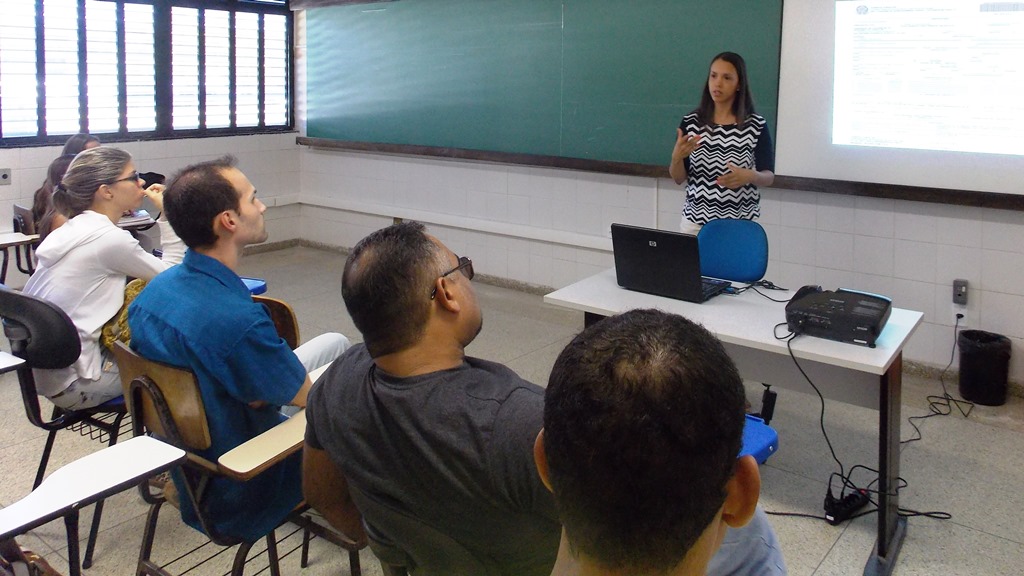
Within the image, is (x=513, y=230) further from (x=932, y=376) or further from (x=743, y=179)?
(x=932, y=376)

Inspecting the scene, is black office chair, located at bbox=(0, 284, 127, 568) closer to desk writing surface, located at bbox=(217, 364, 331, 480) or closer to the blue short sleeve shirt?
the blue short sleeve shirt

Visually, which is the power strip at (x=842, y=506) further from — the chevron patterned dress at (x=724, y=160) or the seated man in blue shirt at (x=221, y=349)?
the seated man in blue shirt at (x=221, y=349)

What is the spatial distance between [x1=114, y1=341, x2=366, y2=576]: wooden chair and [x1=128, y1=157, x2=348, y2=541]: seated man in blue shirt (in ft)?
0.14

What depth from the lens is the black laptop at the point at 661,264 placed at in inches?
114

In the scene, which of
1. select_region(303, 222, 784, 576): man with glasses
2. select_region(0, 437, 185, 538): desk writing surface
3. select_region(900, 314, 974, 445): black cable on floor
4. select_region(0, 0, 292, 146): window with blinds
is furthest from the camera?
select_region(0, 0, 292, 146): window with blinds

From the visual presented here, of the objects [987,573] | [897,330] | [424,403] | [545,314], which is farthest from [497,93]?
[424,403]

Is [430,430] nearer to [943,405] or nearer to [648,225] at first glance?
[943,405]

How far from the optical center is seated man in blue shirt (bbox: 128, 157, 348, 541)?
1994 mm

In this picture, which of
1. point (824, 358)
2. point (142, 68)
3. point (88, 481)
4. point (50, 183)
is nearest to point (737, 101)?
point (824, 358)

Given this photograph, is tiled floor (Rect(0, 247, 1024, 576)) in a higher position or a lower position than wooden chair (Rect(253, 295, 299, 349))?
lower

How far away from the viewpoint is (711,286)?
122 inches

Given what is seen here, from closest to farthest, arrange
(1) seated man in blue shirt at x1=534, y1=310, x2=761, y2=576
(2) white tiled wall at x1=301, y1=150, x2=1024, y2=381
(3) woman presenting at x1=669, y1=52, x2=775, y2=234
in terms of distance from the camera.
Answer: (1) seated man in blue shirt at x1=534, y1=310, x2=761, y2=576 → (3) woman presenting at x1=669, y1=52, x2=775, y2=234 → (2) white tiled wall at x1=301, y1=150, x2=1024, y2=381

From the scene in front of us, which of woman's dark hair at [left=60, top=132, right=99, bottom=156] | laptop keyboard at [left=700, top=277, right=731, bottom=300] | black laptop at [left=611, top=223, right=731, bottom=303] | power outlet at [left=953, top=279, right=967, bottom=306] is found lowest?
power outlet at [left=953, top=279, right=967, bottom=306]

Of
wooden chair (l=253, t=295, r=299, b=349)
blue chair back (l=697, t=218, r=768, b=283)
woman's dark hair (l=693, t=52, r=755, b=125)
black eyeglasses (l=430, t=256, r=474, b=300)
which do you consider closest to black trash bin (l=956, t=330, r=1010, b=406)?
blue chair back (l=697, t=218, r=768, b=283)
